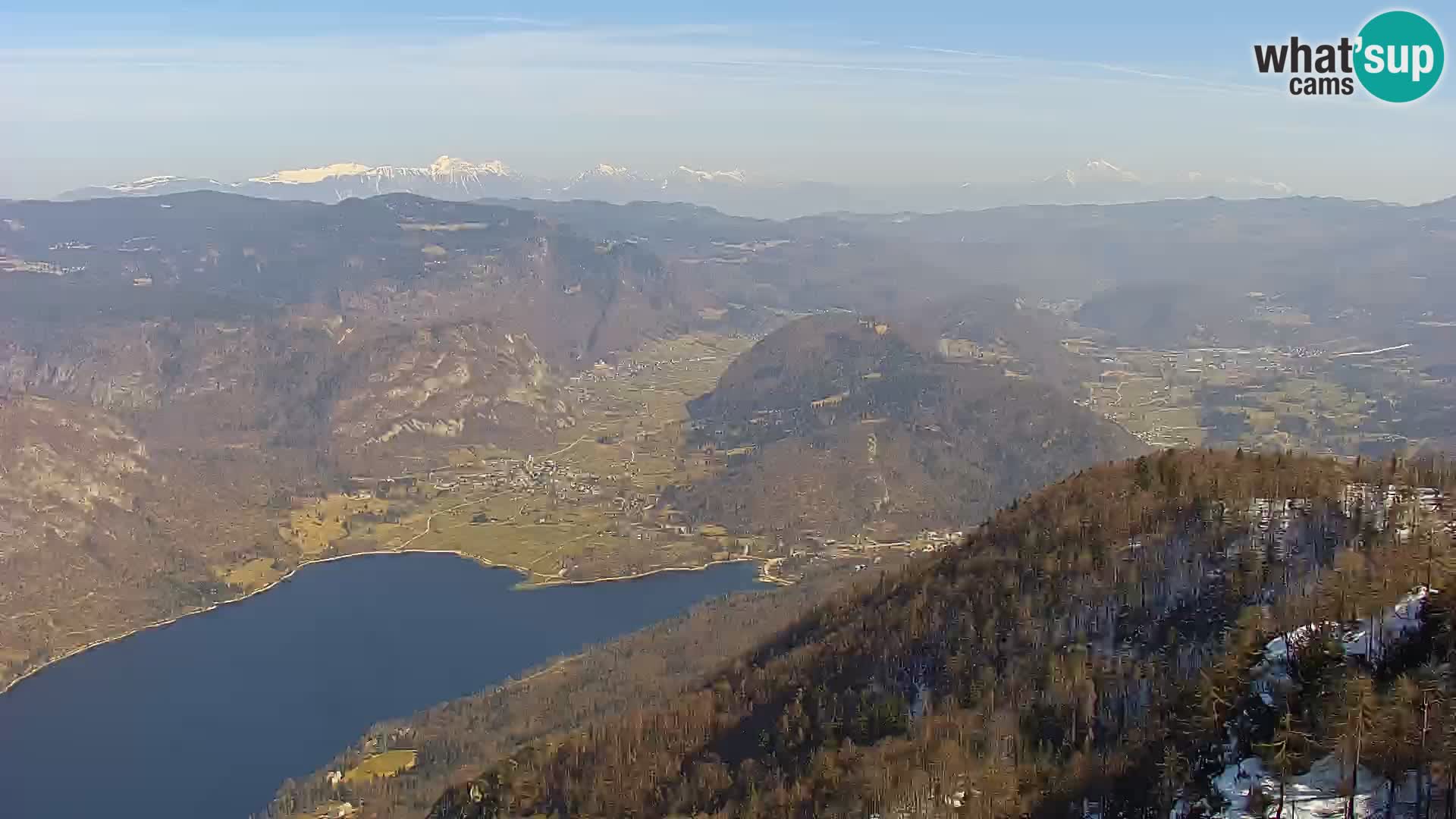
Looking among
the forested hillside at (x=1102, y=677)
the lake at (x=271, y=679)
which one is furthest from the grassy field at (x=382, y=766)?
the forested hillside at (x=1102, y=677)

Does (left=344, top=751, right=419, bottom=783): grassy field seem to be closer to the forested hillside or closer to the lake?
the lake

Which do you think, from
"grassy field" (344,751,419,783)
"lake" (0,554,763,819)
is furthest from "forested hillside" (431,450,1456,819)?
"lake" (0,554,763,819)

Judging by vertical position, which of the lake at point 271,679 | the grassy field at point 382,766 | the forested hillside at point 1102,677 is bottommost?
the lake at point 271,679

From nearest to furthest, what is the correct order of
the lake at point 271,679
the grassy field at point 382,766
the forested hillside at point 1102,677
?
1. the forested hillside at point 1102,677
2. the grassy field at point 382,766
3. the lake at point 271,679

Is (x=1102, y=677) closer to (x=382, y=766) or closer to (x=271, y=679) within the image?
(x=382, y=766)

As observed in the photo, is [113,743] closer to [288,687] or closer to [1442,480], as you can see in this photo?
[288,687]

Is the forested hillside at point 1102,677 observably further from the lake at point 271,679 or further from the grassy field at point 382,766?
the lake at point 271,679

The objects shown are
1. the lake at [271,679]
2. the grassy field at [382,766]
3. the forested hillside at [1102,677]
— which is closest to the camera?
the forested hillside at [1102,677]
